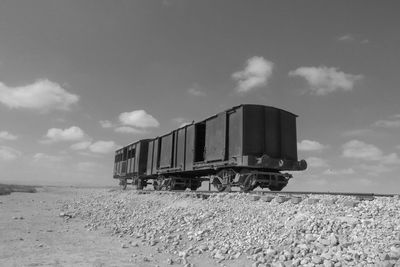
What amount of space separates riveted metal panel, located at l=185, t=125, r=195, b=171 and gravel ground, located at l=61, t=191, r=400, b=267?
6841 mm

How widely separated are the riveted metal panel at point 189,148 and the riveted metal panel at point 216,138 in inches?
48.9

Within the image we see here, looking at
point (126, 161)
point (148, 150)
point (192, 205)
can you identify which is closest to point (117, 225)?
point (192, 205)

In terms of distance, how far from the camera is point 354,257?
5285 millimetres

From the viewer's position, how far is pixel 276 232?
278 inches

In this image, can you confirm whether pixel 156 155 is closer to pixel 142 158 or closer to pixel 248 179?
→ pixel 142 158

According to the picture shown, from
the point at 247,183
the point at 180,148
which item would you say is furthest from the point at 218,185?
the point at 180,148

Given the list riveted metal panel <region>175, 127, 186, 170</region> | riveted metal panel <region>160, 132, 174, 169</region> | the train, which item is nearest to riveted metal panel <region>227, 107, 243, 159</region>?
the train

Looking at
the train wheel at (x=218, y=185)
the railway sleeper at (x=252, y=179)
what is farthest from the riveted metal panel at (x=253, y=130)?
the train wheel at (x=218, y=185)

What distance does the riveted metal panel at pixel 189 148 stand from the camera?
18.2 metres

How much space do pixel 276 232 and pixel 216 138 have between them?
9.47 m

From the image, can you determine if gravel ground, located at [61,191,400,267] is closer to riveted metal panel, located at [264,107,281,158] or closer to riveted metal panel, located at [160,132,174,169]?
riveted metal panel, located at [264,107,281,158]

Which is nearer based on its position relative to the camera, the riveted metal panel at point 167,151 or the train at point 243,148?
the train at point 243,148

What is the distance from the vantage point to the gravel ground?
218 inches

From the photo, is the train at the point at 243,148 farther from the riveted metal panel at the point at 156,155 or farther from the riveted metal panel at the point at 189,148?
→ the riveted metal panel at the point at 156,155
